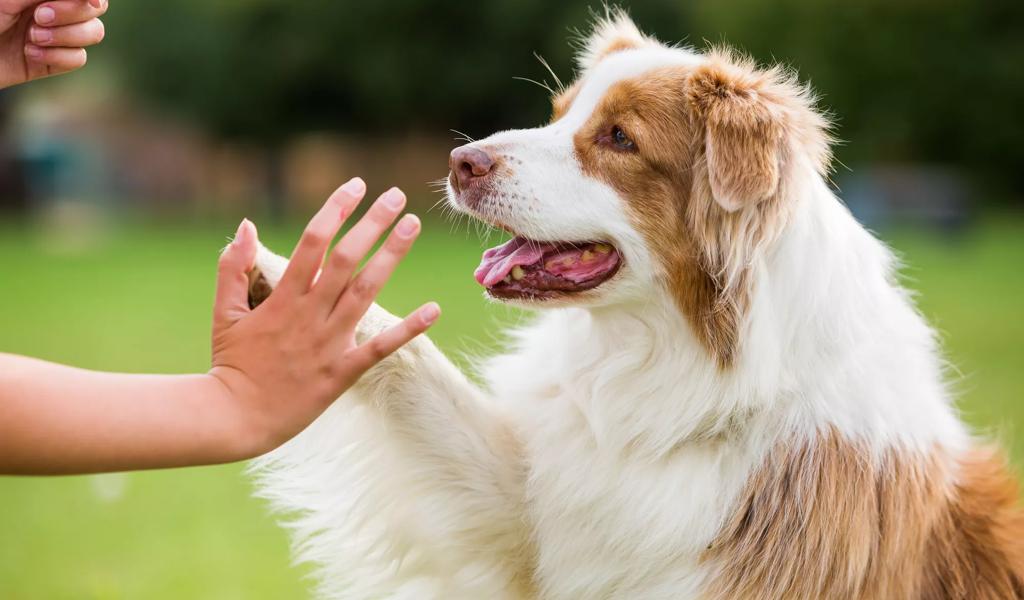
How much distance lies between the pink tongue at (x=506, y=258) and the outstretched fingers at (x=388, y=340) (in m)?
1.16

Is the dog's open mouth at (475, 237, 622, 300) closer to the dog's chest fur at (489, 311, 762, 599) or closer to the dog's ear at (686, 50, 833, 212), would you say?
the dog's chest fur at (489, 311, 762, 599)

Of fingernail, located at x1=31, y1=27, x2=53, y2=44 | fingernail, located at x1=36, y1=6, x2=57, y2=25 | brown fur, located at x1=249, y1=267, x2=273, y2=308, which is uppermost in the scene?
fingernail, located at x1=36, y1=6, x2=57, y2=25

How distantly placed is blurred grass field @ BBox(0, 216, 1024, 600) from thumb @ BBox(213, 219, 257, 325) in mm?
2323

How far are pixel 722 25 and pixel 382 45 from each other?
421 inches

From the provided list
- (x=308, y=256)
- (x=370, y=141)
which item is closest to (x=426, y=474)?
(x=308, y=256)

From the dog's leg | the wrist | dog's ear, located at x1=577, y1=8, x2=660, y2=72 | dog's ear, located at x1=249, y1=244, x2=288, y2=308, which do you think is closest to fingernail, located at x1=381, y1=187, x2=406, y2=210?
the wrist

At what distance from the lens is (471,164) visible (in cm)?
323

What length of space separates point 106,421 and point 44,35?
972mm

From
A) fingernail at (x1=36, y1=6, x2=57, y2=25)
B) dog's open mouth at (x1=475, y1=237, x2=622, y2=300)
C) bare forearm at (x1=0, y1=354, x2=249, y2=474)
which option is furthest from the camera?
dog's open mouth at (x1=475, y1=237, x2=622, y2=300)

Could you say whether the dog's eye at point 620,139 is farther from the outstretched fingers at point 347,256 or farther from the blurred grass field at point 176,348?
the outstretched fingers at point 347,256

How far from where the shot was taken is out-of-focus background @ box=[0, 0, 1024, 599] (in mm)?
12898

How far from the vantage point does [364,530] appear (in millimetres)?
3500

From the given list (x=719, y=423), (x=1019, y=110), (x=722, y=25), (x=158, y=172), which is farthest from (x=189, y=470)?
(x=158, y=172)

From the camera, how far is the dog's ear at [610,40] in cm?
375
